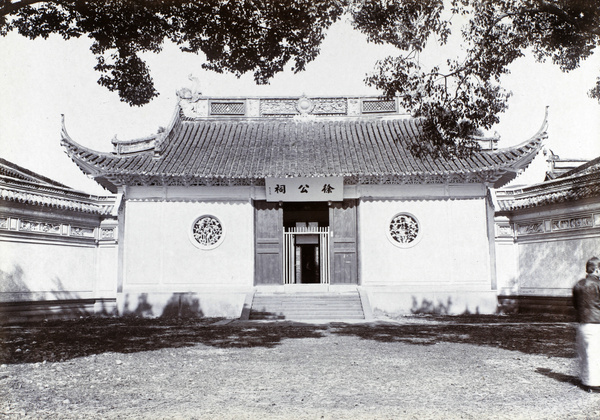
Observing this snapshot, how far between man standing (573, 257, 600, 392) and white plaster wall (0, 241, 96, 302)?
11.7 meters

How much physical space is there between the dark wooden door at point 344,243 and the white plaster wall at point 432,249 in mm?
311

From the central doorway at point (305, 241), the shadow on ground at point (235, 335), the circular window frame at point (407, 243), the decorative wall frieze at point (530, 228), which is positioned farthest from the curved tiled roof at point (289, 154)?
the shadow on ground at point (235, 335)

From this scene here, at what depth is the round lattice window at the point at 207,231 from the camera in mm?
15422

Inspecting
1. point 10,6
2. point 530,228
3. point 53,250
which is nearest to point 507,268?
point 530,228

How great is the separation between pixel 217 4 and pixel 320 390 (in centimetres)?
476

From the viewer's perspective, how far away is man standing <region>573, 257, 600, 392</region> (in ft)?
17.5

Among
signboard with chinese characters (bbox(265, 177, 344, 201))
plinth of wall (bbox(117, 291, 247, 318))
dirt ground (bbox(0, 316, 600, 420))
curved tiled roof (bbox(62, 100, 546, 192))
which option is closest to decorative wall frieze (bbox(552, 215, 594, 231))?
curved tiled roof (bbox(62, 100, 546, 192))

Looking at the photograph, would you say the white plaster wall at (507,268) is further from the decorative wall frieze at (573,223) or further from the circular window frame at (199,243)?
the circular window frame at (199,243)

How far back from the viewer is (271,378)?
6.12 m

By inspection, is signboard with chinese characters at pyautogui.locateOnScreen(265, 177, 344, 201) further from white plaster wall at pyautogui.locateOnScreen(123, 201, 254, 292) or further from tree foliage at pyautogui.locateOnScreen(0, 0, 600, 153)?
tree foliage at pyautogui.locateOnScreen(0, 0, 600, 153)

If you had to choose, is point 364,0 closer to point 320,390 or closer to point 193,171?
point 320,390

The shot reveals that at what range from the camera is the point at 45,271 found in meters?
13.6

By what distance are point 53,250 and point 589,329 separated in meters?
12.7

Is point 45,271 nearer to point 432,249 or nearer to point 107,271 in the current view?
point 107,271
